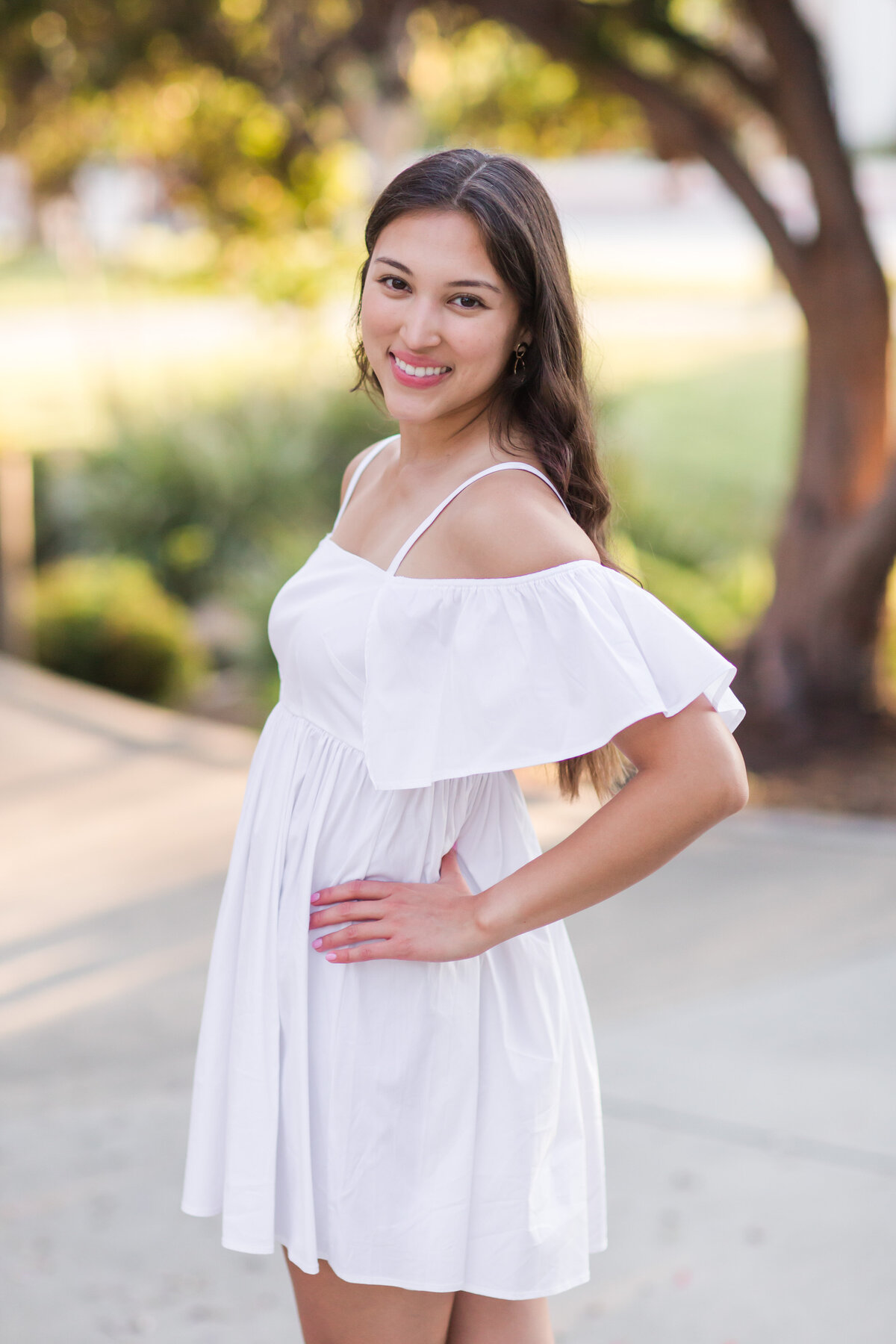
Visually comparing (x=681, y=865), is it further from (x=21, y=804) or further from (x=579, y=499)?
(x=579, y=499)

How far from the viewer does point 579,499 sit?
1703mm

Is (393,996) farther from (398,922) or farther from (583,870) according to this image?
(583,870)

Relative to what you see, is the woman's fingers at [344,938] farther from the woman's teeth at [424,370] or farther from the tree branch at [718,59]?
the tree branch at [718,59]

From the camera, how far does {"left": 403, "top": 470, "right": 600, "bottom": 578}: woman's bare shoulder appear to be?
1507 mm

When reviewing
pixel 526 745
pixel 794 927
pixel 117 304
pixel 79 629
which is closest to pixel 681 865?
pixel 794 927

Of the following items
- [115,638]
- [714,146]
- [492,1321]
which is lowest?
[115,638]

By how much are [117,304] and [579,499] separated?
2674 centimetres

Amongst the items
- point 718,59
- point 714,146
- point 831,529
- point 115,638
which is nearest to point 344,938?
point 831,529

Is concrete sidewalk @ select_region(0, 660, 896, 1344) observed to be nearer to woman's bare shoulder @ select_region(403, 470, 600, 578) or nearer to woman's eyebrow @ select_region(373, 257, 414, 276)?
woman's bare shoulder @ select_region(403, 470, 600, 578)

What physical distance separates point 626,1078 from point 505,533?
7.44 feet

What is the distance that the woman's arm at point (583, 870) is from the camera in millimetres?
1517

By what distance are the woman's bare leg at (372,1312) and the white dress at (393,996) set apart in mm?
51

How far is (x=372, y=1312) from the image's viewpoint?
1.68 meters

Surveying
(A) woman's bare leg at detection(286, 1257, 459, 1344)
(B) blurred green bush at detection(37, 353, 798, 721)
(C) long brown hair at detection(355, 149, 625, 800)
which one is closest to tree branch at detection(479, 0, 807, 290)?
(B) blurred green bush at detection(37, 353, 798, 721)
